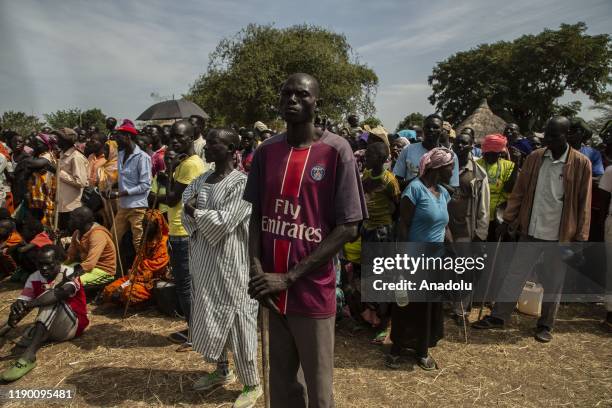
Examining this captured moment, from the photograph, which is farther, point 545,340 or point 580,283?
point 580,283

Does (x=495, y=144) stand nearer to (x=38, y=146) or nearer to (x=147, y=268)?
(x=147, y=268)

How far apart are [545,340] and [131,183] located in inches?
200

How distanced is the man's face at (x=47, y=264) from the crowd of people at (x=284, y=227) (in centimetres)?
1

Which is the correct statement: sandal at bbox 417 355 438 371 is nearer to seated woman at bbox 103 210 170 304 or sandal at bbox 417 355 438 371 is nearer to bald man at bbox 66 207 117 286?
seated woman at bbox 103 210 170 304

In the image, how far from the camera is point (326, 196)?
1.87 metres

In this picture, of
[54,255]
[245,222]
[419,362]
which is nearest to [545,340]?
[419,362]

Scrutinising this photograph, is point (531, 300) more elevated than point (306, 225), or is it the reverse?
point (306, 225)

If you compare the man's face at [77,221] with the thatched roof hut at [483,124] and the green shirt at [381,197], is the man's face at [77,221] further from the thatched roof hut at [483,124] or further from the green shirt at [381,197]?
the thatched roof hut at [483,124]

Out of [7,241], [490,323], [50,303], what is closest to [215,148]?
[50,303]

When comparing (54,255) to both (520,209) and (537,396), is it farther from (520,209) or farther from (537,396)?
(520,209)

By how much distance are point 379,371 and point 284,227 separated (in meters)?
2.34

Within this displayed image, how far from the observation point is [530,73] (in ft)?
105

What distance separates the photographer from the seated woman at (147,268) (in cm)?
477

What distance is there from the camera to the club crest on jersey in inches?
73.0
